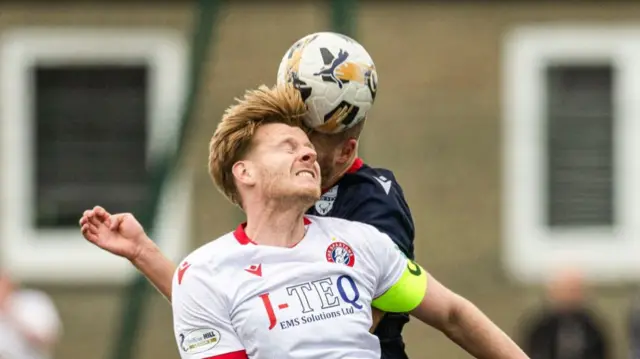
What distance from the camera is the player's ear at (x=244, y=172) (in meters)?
4.27

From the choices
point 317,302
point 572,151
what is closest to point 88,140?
point 572,151

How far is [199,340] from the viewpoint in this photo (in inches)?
163

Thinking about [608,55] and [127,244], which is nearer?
[127,244]

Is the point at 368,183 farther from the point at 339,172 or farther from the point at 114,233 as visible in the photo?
the point at 114,233

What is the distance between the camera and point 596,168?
16328 millimetres

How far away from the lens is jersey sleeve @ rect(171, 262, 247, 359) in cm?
411

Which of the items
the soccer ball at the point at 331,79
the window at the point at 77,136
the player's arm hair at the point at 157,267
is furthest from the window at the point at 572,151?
the player's arm hair at the point at 157,267

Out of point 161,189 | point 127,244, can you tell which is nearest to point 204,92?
point 161,189

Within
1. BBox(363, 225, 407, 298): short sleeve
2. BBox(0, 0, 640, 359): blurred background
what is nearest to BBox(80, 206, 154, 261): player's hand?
BBox(363, 225, 407, 298): short sleeve

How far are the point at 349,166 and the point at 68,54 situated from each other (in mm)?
11914

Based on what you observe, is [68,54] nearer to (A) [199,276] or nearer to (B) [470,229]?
(B) [470,229]

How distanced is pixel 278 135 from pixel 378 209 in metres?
0.40

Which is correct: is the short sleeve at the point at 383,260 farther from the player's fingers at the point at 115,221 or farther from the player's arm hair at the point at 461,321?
the player's fingers at the point at 115,221

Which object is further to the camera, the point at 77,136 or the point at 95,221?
the point at 77,136
